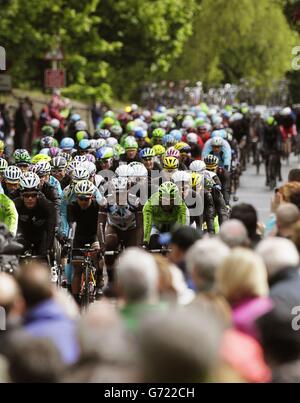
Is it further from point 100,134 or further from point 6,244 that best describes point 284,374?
point 100,134

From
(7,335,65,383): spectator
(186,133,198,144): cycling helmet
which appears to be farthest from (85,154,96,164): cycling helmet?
(7,335,65,383): spectator

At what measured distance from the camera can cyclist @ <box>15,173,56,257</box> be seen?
17.0 m

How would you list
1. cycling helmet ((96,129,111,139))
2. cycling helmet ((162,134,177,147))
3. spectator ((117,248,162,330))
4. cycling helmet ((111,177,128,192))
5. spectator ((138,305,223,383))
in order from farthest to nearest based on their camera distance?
cycling helmet ((96,129,111,139)), cycling helmet ((162,134,177,147)), cycling helmet ((111,177,128,192)), spectator ((117,248,162,330)), spectator ((138,305,223,383))

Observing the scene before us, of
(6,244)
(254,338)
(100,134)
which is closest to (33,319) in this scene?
(254,338)

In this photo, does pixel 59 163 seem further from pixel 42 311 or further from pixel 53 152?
pixel 42 311

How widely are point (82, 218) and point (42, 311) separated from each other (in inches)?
313

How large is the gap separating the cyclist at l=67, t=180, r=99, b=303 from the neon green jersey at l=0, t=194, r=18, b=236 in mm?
1041

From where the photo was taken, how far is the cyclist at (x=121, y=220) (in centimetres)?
1761

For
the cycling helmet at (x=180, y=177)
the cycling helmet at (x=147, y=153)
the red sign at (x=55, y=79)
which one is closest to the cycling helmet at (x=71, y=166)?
the cycling helmet at (x=147, y=153)

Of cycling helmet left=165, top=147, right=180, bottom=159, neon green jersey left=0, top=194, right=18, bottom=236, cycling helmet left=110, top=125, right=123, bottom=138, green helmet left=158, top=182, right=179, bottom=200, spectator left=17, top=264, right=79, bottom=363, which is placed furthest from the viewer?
cycling helmet left=110, top=125, right=123, bottom=138

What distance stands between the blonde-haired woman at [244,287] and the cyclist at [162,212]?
6.69 m

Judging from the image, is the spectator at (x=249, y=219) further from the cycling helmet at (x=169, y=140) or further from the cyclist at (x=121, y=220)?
the cycling helmet at (x=169, y=140)

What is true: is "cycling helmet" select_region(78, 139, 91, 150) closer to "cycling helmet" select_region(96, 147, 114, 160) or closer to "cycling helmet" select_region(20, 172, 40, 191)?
"cycling helmet" select_region(96, 147, 114, 160)
